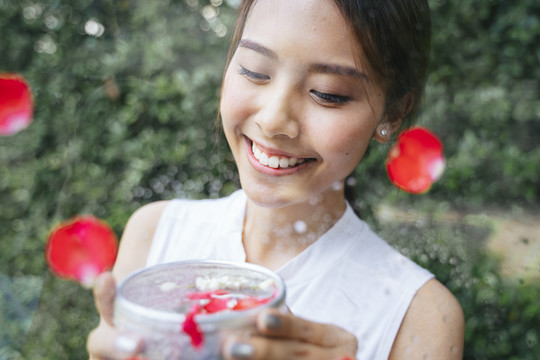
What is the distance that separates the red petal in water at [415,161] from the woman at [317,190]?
70mm

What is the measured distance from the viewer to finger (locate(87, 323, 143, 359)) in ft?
0.78

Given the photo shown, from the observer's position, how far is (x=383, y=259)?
52 centimetres

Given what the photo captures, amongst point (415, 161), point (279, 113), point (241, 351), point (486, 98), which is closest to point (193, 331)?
point (241, 351)

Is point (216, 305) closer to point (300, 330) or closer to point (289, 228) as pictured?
point (300, 330)

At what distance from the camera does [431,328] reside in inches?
18.9

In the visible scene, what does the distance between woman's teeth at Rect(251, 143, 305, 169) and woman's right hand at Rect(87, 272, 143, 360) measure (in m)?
0.19

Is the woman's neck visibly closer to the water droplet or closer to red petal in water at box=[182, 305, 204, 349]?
the water droplet

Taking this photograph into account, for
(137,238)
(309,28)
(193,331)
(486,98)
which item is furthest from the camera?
(486,98)

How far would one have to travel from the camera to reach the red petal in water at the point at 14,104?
621 mm

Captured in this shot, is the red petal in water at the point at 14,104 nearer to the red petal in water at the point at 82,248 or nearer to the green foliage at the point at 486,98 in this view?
the red petal in water at the point at 82,248

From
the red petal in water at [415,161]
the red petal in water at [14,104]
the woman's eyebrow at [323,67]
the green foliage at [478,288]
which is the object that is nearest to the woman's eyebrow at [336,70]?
the woman's eyebrow at [323,67]

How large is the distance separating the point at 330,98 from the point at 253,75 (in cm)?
6

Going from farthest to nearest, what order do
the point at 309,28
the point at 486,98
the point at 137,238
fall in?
the point at 486,98 → the point at 137,238 → the point at 309,28

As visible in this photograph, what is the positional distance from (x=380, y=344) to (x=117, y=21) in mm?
516
